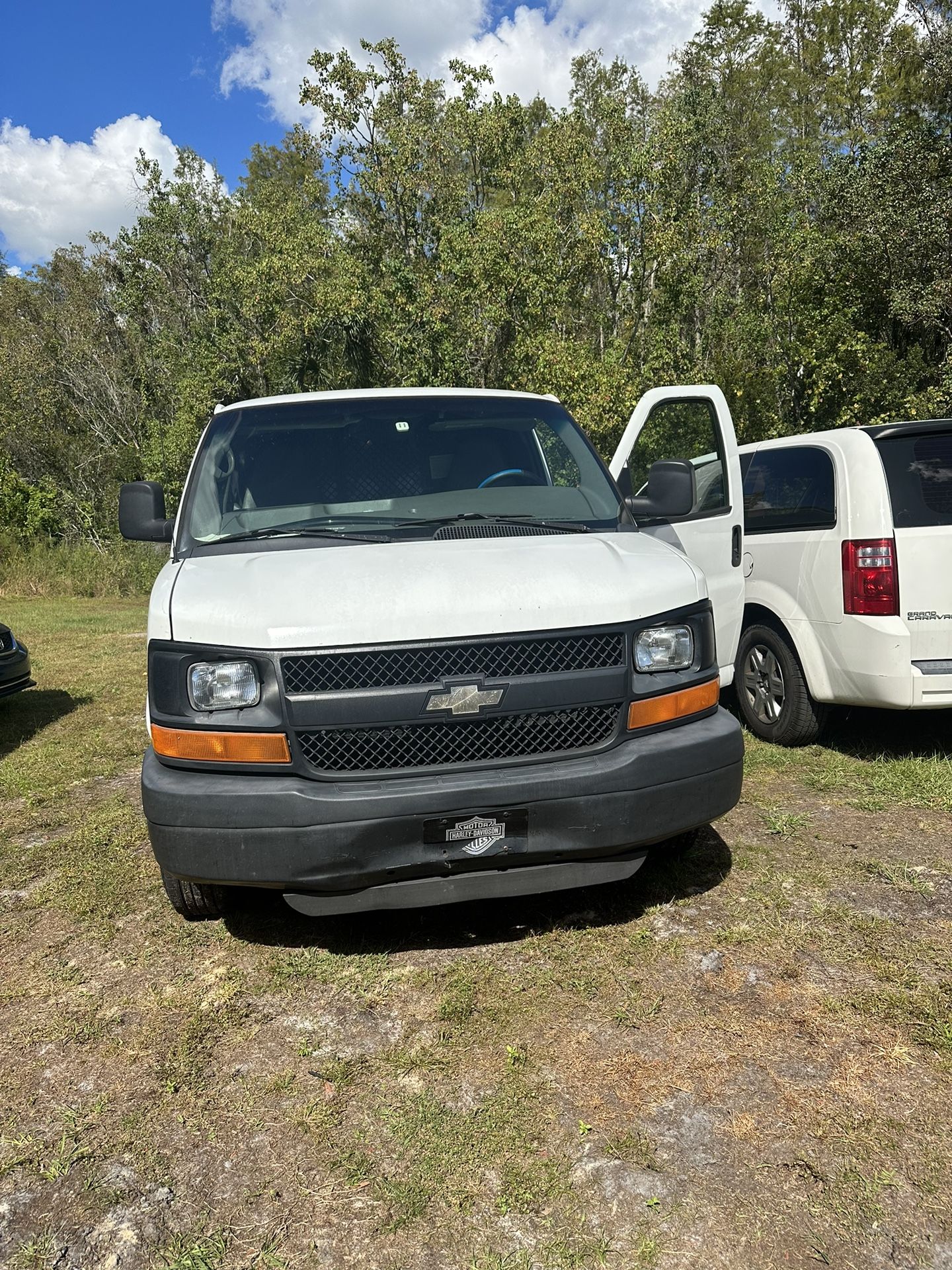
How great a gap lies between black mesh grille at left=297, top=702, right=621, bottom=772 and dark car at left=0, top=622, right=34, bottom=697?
499 centimetres

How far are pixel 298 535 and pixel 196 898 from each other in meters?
1.38

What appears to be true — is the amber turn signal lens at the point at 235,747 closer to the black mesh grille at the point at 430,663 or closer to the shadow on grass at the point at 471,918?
the black mesh grille at the point at 430,663

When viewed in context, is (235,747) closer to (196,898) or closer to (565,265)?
(196,898)

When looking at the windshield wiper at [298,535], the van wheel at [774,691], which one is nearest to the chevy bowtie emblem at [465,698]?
the windshield wiper at [298,535]

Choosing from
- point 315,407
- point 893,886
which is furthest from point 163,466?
point 893,886

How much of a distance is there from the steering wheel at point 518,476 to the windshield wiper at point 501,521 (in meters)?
0.37

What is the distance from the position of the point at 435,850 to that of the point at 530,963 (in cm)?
64

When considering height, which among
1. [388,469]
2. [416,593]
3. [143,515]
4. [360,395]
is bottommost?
[416,593]

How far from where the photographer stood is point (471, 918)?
353cm

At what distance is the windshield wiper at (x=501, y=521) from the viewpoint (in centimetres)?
362

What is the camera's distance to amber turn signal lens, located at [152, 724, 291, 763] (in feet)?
9.13

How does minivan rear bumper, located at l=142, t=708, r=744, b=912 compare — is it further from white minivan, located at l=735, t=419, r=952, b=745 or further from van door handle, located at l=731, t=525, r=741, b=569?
white minivan, located at l=735, t=419, r=952, b=745

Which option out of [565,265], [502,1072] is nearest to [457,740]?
[502,1072]

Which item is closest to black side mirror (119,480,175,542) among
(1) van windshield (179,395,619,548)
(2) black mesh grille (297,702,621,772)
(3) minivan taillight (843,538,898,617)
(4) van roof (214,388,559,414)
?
(1) van windshield (179,395,619,548)
